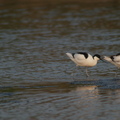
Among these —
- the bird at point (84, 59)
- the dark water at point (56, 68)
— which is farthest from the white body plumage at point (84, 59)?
the dark water at point (56, 68)

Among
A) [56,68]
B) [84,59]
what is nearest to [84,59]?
[84,59]

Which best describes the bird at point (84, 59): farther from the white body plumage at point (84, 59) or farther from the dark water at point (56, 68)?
the dark water at point (56, 68)

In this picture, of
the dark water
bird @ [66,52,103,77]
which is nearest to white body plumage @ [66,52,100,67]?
bird @ [66,52,103,77]

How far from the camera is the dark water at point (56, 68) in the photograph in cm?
976

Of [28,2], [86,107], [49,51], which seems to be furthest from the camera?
[28,2]

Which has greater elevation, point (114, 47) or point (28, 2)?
point (28, 2)

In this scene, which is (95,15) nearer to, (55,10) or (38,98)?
(55,10)

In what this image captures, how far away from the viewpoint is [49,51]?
18906mm

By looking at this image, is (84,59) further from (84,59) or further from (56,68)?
(56,68)

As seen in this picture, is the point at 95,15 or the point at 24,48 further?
the point at 95,15

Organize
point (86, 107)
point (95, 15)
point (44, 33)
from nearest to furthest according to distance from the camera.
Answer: point (86, 107)
point (44, 33)
point (95, 15)

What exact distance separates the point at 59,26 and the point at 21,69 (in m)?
12.1

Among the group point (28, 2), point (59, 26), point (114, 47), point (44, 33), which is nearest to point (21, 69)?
point (114, 47)

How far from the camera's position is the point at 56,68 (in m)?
15.3
